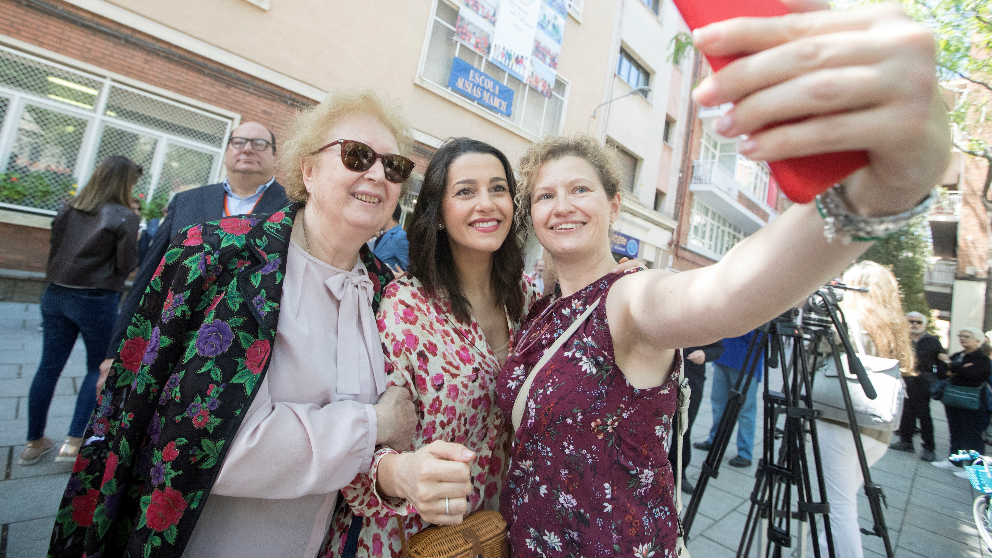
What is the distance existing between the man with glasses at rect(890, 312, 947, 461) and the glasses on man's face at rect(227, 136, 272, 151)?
8.37 m

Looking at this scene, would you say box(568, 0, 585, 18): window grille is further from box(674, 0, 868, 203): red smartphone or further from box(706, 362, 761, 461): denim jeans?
box(674, 0, 868, 203): red smartphone

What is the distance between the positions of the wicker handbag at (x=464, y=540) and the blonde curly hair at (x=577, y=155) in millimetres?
1280

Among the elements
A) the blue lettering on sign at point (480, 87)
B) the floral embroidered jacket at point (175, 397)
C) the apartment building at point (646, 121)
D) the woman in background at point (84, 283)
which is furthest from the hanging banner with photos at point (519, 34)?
the floral embroidered jacket at point (175, 397)

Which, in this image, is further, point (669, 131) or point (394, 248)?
point (669, 131)

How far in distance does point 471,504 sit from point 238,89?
788 centimetres

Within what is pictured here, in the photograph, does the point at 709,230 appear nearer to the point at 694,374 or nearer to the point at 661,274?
the point at 694,374

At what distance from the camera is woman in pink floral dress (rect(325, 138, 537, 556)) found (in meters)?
1.21

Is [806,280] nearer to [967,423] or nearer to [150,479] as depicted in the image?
[150,479]

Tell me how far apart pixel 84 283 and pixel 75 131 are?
Answer: 5433mm

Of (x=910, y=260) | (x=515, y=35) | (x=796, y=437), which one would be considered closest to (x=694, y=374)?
(x=796, y=437)

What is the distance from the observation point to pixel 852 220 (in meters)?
0.53

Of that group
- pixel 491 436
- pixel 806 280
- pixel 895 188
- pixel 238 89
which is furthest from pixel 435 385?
pixel 238 89

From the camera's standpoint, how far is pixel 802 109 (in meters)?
0.45

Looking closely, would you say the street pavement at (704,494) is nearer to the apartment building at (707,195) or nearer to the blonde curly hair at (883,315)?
the blonde curly hair at (883,315)
